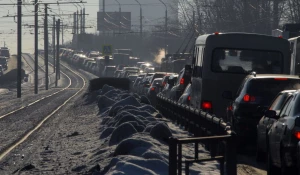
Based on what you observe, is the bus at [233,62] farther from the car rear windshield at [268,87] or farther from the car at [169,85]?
the car at [169,85]

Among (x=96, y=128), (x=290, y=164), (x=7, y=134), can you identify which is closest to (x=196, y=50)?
(x=96, y=128)

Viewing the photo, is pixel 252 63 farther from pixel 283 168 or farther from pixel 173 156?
pixel 173 156

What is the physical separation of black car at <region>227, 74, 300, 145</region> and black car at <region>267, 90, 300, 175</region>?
363 cm

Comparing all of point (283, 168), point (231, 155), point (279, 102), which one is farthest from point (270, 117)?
point (231, 155)

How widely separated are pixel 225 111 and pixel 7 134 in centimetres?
772

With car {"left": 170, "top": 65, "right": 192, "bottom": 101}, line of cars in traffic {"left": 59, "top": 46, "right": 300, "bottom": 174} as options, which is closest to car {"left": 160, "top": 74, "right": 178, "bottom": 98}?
car {"left": 170, "top": 65, "right": 192, "bottom": 101}

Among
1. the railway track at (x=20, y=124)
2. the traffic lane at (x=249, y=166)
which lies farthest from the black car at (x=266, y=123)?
the railway track at (x=20, y=124)

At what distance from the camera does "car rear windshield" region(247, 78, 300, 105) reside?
17.1 meters

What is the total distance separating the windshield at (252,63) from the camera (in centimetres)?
2172

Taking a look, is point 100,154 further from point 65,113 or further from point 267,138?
point 65,113

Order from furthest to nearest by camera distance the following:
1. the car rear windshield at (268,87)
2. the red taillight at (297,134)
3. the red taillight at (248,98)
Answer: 1. the red taillight at (248,98)
2. the car rear windshield at (268,87)
3. the red taillight at (297,134)

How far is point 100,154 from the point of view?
17.7 metres

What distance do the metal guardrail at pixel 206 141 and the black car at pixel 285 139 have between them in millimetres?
707

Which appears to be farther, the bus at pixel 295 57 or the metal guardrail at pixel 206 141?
the bus at pixel 295 57
